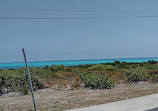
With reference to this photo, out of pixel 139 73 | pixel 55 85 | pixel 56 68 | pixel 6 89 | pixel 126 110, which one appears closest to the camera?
pixel 126 110

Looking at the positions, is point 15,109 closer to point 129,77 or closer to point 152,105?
point 152,105

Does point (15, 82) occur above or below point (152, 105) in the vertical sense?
above

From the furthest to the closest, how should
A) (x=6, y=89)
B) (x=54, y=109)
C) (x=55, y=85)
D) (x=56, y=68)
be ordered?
(x=56, y=68) < (x=55, y=85) < (x=6, y=89) < (x=54, y=109)

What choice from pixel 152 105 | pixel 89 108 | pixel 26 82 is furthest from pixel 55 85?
pixel 152 105

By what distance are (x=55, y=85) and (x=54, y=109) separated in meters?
6.83

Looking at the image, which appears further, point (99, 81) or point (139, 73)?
point (139, 73)

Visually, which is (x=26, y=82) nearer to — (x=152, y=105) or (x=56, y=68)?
(x=152, y=105)

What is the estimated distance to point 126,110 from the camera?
19.6 ft

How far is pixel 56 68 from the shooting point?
1177 inches

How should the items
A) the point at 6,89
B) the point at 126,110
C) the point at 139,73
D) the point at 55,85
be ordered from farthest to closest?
1. the point at 139,73
2. the point at 55,85
3. the point at 6,89
4. the point at 126,110

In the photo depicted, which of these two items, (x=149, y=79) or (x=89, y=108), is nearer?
(x=89, y=108)

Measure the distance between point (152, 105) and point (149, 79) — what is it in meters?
9.18

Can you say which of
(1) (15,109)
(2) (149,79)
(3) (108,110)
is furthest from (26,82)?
(2) (149,79)

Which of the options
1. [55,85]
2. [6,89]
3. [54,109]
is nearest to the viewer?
[54,109]
